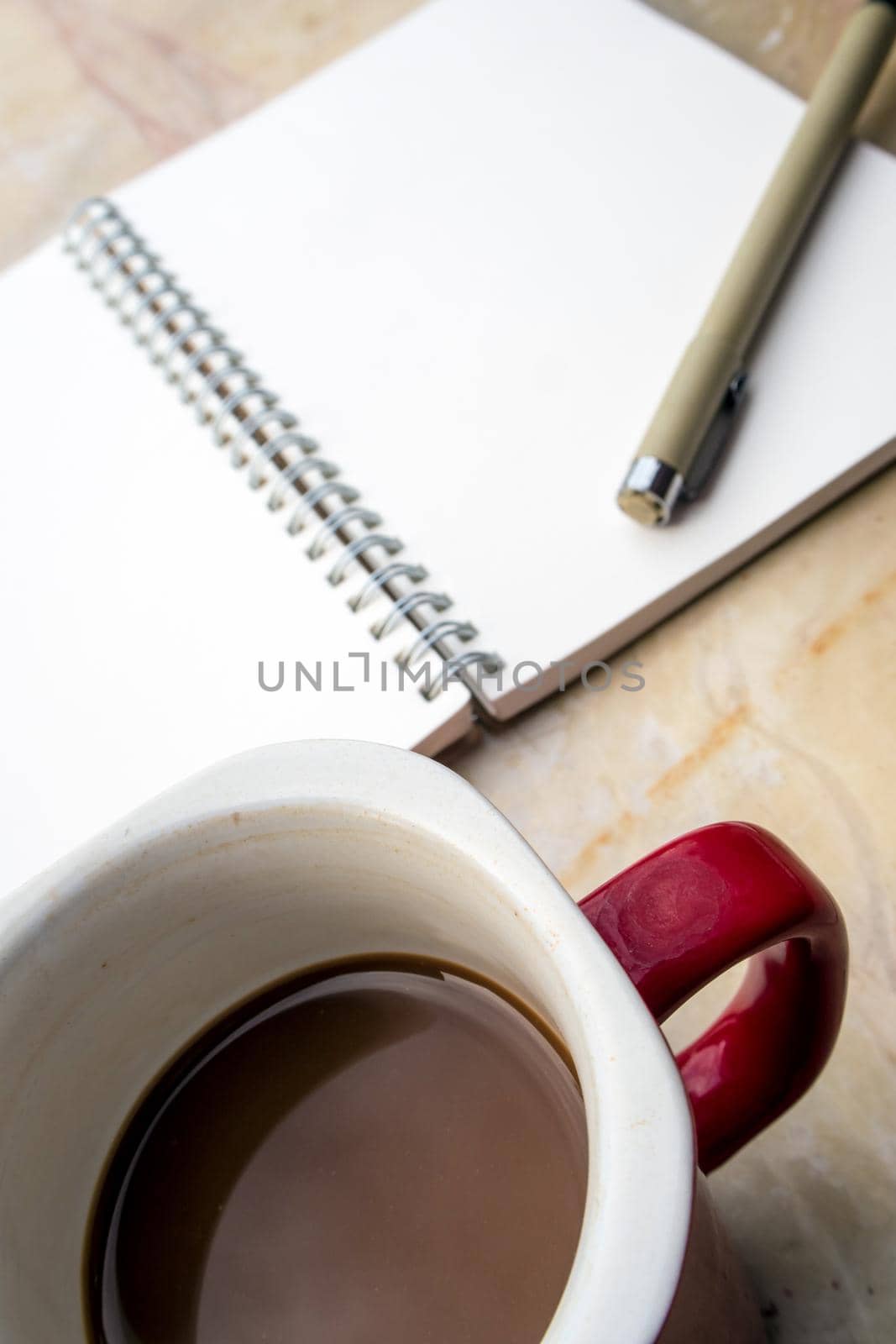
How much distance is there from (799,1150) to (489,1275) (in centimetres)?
13

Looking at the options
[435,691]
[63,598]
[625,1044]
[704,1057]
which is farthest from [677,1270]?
[63,598]

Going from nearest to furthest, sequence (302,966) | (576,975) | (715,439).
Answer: (576,975) → (302,966) → (715,439)

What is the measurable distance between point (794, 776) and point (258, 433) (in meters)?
0.25

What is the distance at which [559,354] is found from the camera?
47 centimetres

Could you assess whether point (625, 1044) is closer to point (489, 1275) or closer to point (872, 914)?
point (489, 1275)

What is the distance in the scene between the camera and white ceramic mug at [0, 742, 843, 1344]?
0.60 ft

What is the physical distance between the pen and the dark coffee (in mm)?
208

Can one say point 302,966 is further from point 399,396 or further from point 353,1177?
point 399,396

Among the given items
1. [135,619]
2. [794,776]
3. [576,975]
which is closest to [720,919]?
[576,975]

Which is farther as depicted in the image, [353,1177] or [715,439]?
[715,439]

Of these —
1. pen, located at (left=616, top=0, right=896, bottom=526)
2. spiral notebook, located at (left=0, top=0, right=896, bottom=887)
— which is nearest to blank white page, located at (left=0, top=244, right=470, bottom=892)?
spiral notebook, located at (left=0, top=0, right=896, bottom=887)

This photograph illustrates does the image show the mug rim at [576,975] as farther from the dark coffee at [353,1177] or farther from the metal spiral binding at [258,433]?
the metal spiral binding at [258,433]

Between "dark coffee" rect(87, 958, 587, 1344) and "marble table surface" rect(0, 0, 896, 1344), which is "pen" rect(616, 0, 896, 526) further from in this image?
"dark coffee" rect(87, 958, 587, 1344)

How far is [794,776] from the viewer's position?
389 mm
